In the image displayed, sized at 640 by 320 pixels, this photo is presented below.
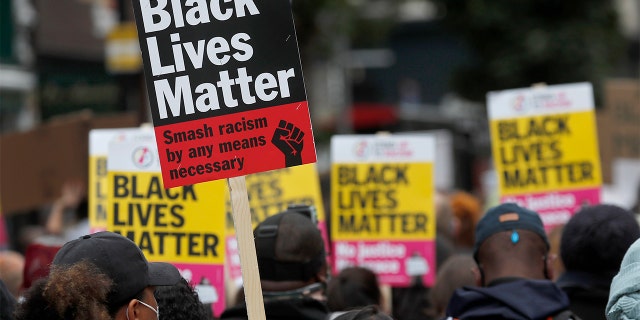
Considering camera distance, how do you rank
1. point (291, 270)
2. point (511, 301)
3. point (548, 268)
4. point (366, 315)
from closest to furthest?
point (366, 315) → point (511, 301) → point (548, 268) → point (291, 270)

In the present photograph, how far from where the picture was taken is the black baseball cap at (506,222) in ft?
13.9

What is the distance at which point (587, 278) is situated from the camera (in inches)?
182

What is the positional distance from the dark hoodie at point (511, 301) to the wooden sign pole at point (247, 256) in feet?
2.55

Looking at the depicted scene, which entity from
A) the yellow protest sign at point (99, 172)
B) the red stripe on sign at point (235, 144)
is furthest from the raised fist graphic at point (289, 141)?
the yellow protest sign at point (99, 172)

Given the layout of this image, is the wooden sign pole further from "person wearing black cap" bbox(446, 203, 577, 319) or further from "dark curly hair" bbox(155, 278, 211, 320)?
"person wearing black cap" bbox(446, 203, 577, 319)

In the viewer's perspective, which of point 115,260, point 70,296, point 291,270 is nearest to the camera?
point 70,296

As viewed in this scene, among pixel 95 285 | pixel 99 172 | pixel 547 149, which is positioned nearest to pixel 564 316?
pixel 95 285

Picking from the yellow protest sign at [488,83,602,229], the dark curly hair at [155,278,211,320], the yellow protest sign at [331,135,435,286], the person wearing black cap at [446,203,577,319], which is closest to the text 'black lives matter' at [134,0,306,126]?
the dark curly hair at [155,278,211,320]

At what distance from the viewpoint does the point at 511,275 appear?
413cm

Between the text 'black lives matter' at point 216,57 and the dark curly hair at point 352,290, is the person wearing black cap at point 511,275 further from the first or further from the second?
the dark curly hair at point 352,290

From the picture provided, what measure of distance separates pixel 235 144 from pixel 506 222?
1.08m

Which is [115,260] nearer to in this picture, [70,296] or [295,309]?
[70,296]

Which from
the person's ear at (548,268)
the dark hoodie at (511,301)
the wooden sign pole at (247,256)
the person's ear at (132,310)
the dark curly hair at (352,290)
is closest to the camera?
the person's ear at (132,310)

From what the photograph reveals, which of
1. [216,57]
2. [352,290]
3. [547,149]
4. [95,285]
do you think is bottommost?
[352,290]
